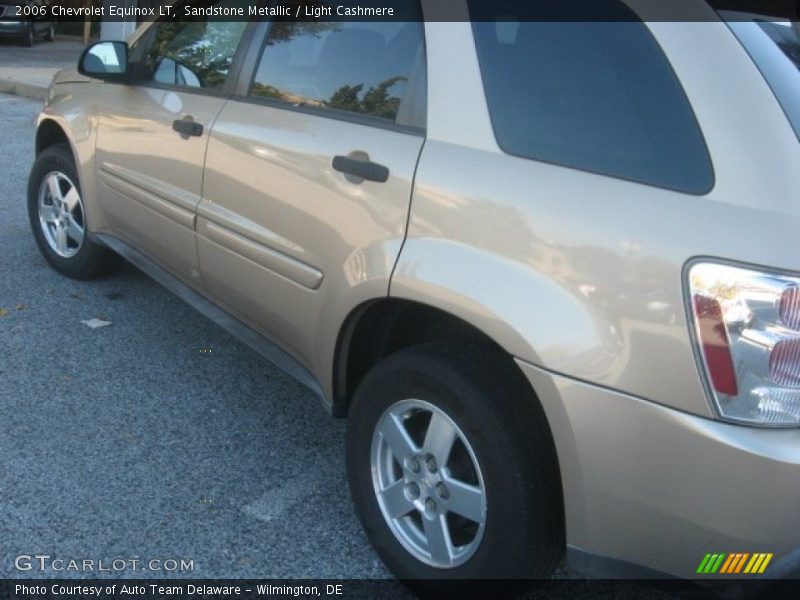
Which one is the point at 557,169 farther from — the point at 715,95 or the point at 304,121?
the point at 304,121

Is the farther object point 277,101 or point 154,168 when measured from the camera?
point 154,168

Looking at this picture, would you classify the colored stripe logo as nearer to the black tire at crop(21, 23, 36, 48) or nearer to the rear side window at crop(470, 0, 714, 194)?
the rear side window at crop(470, 0, 714, 194)

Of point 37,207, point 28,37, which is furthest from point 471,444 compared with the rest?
point 28,37

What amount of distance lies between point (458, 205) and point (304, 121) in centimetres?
85

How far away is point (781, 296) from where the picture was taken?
5.39 ft

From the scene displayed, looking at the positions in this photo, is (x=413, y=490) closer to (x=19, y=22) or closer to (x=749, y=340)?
(x=749, y=340)

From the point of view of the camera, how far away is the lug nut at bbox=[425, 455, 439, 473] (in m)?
2.27

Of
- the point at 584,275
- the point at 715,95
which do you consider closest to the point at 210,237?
the point at 584,275

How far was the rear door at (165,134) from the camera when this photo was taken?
3.28 meters

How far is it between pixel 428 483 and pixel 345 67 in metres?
1.39

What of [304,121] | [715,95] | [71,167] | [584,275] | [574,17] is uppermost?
[574,17]

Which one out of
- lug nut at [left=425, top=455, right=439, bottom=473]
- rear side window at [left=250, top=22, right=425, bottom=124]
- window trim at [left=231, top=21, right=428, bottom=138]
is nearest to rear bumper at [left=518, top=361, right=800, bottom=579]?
lug nut at [left=425, top=455, right=439, bottom=473]

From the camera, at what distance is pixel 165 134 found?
3447 mm

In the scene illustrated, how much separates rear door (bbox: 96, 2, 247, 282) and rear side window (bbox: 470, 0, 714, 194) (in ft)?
4.55
